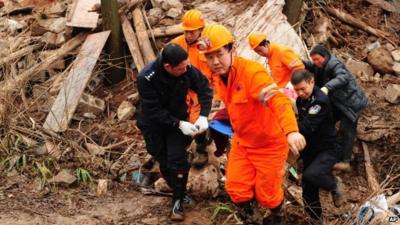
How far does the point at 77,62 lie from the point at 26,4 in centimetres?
232

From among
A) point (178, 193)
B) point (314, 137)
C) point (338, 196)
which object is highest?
point (314, 137)

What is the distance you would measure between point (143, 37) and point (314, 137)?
146 inches

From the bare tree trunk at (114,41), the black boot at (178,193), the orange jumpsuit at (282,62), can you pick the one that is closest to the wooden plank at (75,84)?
the bare tree trunk at (114,41)

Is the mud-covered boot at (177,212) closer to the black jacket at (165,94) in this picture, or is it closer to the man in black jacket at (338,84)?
the black jacket at (165,94)

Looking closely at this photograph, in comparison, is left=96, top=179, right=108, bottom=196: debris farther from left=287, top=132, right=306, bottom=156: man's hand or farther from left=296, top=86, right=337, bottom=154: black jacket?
left=287, top=132, right=306, bottom=156: man's hand

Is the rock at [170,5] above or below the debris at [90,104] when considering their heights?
above

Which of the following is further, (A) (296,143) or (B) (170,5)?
(B) (170,5)

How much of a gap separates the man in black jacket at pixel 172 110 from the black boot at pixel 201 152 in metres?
0.60

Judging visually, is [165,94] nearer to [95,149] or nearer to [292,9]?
[95,149]

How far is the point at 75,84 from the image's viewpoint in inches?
295

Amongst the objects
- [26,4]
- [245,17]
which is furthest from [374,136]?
[26,4]

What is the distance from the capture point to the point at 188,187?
233 inches

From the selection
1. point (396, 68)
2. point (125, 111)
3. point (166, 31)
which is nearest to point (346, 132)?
point (396, 68)

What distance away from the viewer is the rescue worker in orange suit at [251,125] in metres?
4.24
